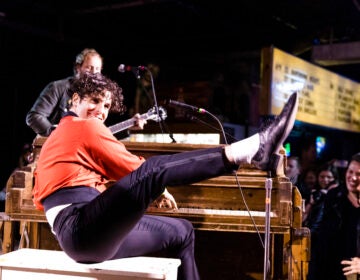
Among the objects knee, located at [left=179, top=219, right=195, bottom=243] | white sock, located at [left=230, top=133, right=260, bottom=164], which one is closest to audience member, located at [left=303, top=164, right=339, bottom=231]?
knee, located at [left=179, top=219, right=195, bottom=243]

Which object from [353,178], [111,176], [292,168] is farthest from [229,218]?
[292,168]

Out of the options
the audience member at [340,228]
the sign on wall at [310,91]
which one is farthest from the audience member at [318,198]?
the sign on wall at [310,91]

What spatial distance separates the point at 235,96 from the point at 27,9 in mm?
4917

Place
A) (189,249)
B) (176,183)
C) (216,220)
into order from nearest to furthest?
(176,183) → (189,249) → (216,220)

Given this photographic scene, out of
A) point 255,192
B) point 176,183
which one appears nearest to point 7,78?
point 255,192

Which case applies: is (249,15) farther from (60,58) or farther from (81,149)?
(81,149)

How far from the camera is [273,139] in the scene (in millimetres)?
2445

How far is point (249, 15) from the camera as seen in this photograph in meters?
8.23

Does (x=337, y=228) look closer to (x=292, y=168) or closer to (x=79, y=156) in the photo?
(x=292, y=168)

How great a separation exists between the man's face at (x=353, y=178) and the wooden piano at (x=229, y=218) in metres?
0.91

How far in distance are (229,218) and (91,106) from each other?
1.21m

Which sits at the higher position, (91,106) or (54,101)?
(54,101)

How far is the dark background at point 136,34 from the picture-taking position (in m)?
8.09

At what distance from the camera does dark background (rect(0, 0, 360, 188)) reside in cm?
809
